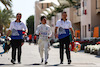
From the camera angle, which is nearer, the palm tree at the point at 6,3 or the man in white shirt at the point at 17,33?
the man in white shirt at the point at 17,33

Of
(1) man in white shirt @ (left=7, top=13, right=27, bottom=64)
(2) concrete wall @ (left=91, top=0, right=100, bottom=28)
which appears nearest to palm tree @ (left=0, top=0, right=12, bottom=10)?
(1) man in white shirt @ (left=7, top=13, right=27, bottom=64)

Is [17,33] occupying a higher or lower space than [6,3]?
lower

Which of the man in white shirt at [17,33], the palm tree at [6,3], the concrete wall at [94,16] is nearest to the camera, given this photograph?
the man in white shirt at [17,33]

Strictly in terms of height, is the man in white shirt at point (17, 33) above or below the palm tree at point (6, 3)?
below

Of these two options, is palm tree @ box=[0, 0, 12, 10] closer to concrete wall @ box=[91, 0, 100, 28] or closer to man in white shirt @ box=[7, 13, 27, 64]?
man in white shirt @ box=[7, 13, 27, 64]

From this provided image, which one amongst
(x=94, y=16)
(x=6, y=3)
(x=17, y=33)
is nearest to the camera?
(x=17, y=33)

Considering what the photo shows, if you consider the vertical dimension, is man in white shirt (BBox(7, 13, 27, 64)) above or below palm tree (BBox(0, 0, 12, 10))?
below

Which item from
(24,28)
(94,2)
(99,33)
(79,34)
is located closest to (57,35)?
(24,28)

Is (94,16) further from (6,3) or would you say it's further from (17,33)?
(17,33)

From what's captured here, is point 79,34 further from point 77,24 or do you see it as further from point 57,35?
point 57,35

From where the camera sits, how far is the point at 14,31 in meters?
11.7

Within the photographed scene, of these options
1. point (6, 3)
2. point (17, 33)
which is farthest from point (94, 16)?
point (17, 33)

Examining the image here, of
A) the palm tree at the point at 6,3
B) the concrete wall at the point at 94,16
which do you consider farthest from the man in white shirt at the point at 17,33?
the concrete wall at the point at 94,16

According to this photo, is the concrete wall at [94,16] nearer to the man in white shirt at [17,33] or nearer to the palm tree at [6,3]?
the palm tree at [6,3]
